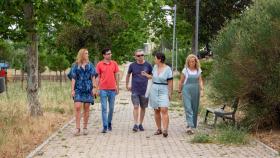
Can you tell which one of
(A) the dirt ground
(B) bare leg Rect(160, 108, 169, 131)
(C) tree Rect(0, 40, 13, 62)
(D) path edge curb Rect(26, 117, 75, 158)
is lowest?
(A) the dirt ground

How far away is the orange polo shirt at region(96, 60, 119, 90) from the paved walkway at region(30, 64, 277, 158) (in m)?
0.98

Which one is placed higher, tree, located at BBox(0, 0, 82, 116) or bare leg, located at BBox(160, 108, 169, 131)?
tree, located at BBox(0, 0, 82, 116)

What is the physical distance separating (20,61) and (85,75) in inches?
1411

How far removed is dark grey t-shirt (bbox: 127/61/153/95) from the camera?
1293 cm

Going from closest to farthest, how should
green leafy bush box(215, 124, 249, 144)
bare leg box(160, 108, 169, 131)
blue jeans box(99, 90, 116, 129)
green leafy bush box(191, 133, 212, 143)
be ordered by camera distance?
green leafy bush box(215, 124, 249, 144), green leafy bush box(191, 133, 212, 143), bare leg box(160, 108, 169, 131), blue jeans box(99, 90, 116, 129)

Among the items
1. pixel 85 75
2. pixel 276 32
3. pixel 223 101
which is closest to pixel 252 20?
pixel 276 32

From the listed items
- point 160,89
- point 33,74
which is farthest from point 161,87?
point 33,74

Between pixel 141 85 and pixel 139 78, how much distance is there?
154 millimetres

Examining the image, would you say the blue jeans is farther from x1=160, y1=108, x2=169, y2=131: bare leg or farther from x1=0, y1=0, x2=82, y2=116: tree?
x1=0, y1=0, x2=82, y2=116: tree

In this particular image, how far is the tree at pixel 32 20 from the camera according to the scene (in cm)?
1409

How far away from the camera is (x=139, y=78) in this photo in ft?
42.4

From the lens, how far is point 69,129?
13531 millimetres

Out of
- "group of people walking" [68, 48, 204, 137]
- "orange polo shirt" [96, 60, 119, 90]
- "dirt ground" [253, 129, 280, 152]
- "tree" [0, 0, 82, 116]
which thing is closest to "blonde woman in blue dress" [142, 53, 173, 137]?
"group of people walking" [68, 48, 204, 137]

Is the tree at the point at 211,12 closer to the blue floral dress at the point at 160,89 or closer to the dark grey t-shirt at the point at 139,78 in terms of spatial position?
the dark grey t-shirt at the point at 139,78
